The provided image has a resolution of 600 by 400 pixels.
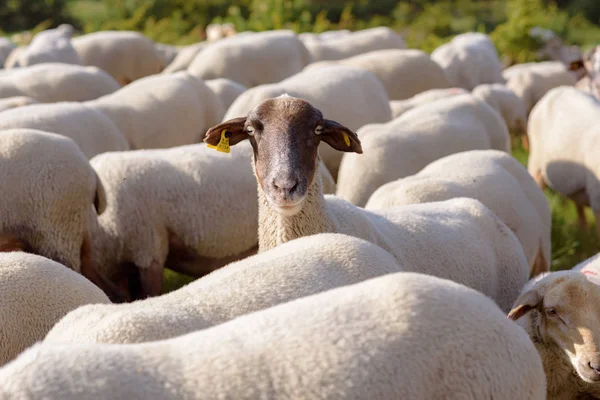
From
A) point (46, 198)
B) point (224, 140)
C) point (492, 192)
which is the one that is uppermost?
point (224, 140)

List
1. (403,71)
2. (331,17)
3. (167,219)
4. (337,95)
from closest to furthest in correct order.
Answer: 1. (167,219)
2. (337,95)
3. (403,71)
4. (331,17)

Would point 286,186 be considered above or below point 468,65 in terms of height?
above

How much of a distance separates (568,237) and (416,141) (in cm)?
167

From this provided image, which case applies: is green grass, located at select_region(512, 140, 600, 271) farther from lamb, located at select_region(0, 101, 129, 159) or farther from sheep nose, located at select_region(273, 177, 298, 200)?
sheep nose, located at select_region(273, 177, 298, 200)

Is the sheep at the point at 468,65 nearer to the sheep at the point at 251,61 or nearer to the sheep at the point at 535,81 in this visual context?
the sheep at the point at 535,81

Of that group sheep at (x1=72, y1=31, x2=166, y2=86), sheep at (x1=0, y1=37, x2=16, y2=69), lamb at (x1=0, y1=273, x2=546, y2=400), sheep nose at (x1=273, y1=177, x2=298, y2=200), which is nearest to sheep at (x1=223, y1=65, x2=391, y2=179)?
sheep nose at (x1=273, y1=177, x2=298, y2=200)

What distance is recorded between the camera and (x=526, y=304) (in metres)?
3.86

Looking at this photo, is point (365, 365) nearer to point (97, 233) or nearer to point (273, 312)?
point (273, 312)

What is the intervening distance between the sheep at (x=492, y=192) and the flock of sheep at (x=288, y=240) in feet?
0.05

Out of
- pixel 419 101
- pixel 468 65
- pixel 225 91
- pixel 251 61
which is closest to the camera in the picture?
pixel 419 101

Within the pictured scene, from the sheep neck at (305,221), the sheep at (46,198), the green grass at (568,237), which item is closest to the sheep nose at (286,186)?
the sheep neck at (305,221)

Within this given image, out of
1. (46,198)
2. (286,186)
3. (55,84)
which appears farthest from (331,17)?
(286,186)

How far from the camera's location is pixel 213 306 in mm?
2957

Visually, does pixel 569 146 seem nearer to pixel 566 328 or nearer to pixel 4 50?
pixel 566 328
